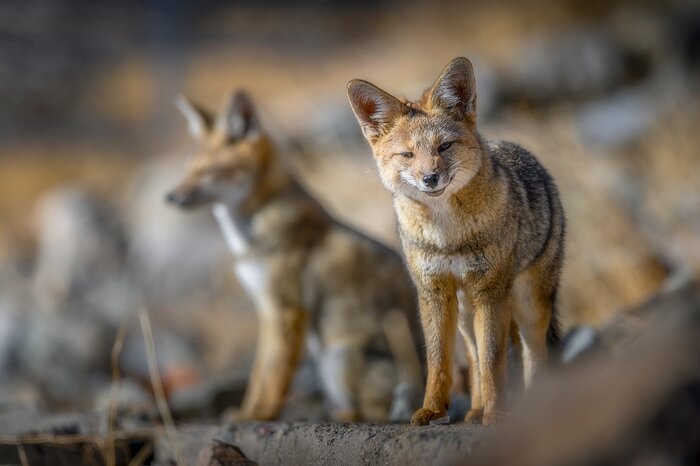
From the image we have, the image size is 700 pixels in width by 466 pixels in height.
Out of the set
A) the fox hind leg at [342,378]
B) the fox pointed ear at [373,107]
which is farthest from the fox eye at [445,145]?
the fox hind leg at [342,378]

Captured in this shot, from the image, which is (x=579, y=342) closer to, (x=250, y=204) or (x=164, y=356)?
(x=250, y=204)

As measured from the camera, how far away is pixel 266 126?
7.57 metres

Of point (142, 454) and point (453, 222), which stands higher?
point (453, 222)

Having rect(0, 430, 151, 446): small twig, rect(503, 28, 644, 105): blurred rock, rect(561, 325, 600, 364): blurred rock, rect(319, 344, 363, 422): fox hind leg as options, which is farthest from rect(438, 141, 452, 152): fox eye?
rect(503, 28, 644, 105): blurred rock

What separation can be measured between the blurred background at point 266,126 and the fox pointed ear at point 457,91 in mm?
3866

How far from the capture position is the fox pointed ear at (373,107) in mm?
3939

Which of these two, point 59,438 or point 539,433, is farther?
point 59,438

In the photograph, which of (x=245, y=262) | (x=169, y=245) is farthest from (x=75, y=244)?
(x=245, y=262)

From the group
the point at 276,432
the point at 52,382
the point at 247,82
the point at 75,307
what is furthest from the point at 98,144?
the point at 276,432

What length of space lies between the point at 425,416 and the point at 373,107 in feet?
4.42

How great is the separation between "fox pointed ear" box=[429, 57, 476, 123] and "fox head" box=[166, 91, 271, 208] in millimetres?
3348

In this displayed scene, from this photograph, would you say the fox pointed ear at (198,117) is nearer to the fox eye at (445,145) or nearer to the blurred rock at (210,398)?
the blurred rock at (210,398)

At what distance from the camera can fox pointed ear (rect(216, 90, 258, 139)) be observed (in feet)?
23.5

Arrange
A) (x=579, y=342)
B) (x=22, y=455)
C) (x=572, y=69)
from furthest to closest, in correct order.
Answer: (x=572, y=69) < (x=579, y=342) < (x=22, y=455)
